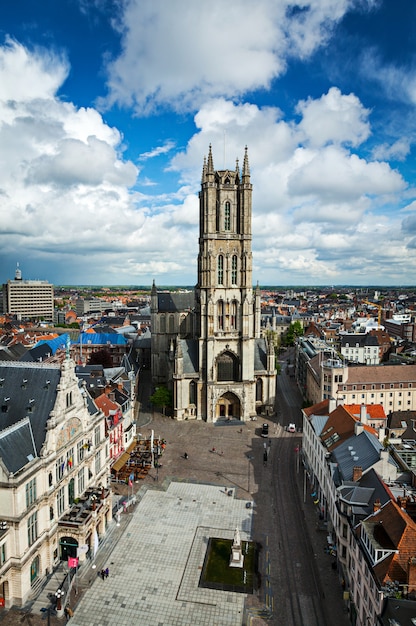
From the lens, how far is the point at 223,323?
90562mm

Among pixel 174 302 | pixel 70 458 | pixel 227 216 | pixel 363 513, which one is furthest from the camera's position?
pixel 174 302

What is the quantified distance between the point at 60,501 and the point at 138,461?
23366 mm

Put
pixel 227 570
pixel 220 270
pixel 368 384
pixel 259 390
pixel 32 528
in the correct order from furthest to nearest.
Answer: pixel 259 390 < pixel 220 270 < pixel 368 384 < pixel 227 570 < pixel 32 528

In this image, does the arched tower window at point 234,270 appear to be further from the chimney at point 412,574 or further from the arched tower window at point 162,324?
the chimney at point 412,574

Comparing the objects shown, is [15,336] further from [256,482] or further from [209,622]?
[209,622]

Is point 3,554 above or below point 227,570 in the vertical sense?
above

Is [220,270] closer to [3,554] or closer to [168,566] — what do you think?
[168,566]

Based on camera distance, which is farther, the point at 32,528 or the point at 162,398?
the point at 162,398

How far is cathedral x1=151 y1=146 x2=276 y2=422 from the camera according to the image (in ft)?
292

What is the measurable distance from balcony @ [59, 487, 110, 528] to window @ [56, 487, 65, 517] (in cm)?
65

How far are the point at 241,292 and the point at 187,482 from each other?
42.7 m

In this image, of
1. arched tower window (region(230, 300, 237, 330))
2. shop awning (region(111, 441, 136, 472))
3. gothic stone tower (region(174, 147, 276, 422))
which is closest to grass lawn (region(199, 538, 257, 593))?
shop awning (region(111, 441, 136, 472))

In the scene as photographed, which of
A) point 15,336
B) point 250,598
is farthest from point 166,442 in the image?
point 15,336

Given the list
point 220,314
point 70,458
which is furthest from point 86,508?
point 220,314
